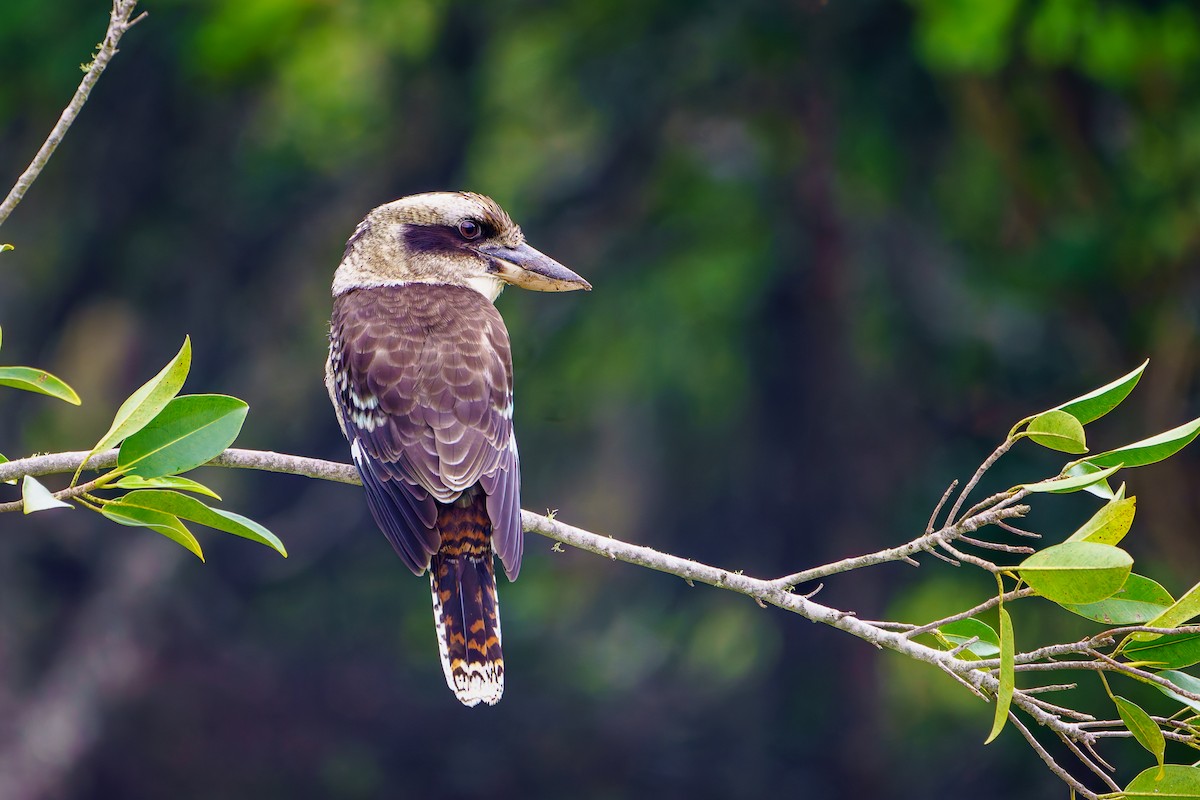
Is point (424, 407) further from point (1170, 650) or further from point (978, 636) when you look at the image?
point (1170, 650)

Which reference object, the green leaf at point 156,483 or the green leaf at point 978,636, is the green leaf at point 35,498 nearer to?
the green leaf at point 156,483

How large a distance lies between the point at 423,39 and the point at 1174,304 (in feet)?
13.8

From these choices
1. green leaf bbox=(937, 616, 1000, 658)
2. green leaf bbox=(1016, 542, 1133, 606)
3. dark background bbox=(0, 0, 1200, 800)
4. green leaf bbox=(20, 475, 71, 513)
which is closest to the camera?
green leaf bbox=(20, 475, 71, 513)

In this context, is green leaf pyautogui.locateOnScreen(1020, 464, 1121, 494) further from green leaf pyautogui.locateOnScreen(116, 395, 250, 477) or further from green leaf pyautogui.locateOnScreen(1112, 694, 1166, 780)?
green leaf pyautogui.locateOnScreen(116, 395, 250, 477)

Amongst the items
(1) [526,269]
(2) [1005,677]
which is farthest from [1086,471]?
(1) [526,269]

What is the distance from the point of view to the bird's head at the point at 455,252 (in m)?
4.62

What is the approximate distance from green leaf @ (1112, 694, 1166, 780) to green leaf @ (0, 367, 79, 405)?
188 cm

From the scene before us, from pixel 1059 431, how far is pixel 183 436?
1512 mm

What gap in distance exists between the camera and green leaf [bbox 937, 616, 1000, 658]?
2771 mm

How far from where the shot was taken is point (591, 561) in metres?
11.7

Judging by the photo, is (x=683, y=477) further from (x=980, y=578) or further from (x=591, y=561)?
(x=980, y=578)

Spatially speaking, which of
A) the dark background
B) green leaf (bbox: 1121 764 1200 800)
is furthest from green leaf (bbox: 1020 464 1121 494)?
the dark background

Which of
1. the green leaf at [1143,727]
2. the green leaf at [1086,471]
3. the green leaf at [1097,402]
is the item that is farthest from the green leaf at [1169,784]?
the green leaf at [1097,402]

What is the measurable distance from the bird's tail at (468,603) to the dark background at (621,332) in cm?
324
